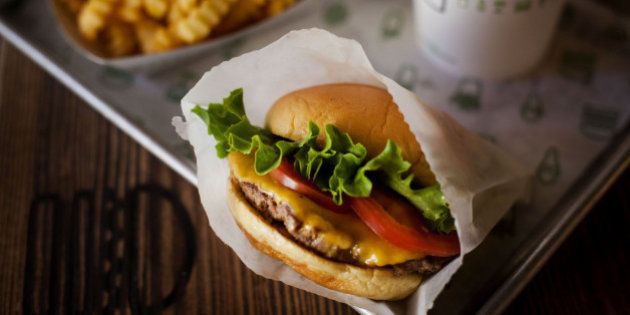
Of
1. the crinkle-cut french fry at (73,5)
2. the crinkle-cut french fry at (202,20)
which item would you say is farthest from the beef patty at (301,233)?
the crinkle-cut french fry at (73,5)

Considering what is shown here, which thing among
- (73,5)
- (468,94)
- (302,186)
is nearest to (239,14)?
(73,5)

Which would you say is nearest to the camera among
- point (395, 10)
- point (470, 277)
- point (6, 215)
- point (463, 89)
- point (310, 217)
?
point (310, 217)

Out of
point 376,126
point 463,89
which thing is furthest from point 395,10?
point 376,126

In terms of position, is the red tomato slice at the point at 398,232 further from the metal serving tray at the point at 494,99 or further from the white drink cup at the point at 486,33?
the white drink cup at the point at 486,33

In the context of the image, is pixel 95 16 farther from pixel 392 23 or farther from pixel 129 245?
pixel 392 23

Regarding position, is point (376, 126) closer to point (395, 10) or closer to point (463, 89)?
point (463, 89)

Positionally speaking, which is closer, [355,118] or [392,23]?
[355,118]

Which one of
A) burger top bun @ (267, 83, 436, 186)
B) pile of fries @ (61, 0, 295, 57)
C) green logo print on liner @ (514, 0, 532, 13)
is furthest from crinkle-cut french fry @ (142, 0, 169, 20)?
green logo print on liner @ (514, 0, 532, 13)
